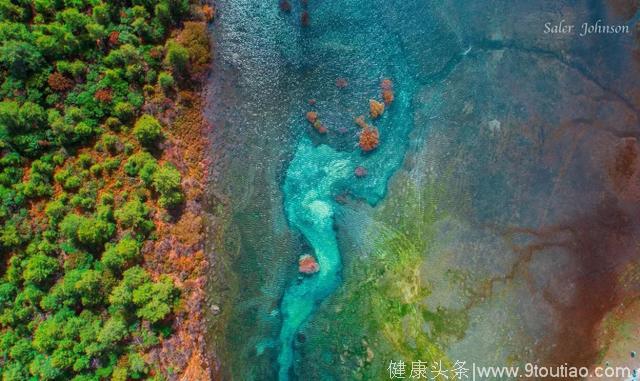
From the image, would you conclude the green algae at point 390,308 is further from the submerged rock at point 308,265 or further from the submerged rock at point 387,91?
the submerged rock at point 387,91

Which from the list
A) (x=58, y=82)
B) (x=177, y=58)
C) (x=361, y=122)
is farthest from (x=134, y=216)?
(x=361, y=122)

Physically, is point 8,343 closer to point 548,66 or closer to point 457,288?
point 457,288

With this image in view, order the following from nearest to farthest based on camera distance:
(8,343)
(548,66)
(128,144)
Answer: (8,343) → (128,144) → (548,66)

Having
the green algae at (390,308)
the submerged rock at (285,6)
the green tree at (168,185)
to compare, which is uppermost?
the submerged rock at (285,6)

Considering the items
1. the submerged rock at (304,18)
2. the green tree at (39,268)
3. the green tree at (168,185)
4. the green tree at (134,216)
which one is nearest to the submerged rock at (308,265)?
the green tree at (168,185)

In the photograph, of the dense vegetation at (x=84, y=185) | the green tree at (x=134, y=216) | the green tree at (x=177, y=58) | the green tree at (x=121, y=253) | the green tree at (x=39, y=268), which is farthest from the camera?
the green tree at (x=177, y=58)

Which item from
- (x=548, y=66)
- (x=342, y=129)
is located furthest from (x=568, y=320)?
(x=342, y=129)
